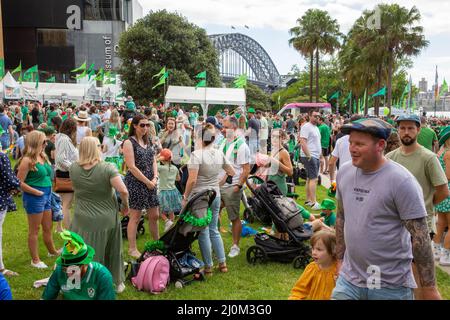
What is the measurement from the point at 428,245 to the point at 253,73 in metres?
174

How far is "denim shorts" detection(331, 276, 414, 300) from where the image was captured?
2.52m

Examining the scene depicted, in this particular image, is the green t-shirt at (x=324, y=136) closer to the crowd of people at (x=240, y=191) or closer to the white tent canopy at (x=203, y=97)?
the crowd of people at (x=240, y=191)

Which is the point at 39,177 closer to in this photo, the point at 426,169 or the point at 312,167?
the point at 426,169

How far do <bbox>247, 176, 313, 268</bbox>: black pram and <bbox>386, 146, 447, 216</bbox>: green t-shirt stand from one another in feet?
6.39

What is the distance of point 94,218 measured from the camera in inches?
173

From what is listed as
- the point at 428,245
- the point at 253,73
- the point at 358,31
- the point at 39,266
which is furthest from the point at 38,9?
the point at 253,73

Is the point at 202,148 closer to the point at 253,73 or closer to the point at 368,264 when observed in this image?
the point at 368,264

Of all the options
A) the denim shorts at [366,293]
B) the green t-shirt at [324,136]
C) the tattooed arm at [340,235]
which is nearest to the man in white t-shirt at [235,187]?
the tattooed arm at [340,235]

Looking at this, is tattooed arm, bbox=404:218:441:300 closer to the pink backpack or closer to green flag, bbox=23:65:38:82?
the pink backpack

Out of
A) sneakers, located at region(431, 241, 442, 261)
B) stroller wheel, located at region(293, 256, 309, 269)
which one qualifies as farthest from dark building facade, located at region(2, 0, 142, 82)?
sneakers, located at region(431, 241, 442, 261)

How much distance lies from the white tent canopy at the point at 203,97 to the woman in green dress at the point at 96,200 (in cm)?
2224

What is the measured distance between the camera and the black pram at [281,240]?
5.69 m
